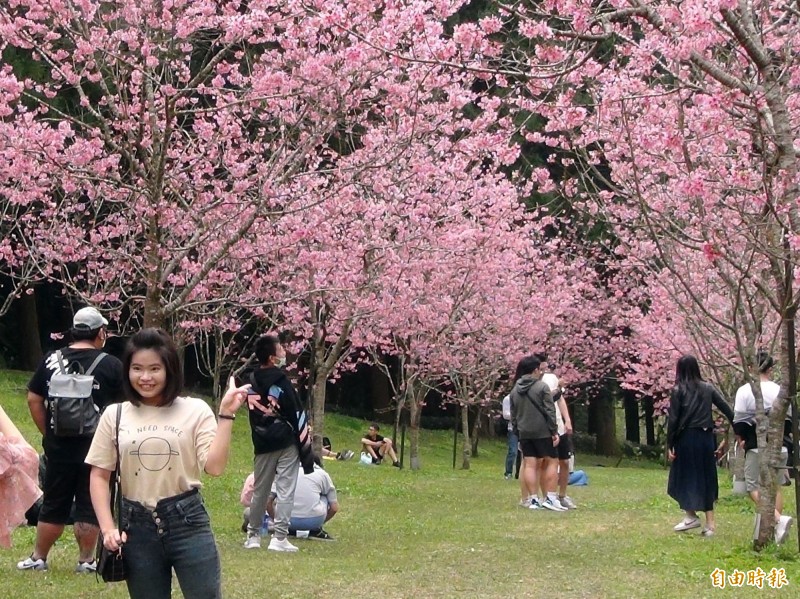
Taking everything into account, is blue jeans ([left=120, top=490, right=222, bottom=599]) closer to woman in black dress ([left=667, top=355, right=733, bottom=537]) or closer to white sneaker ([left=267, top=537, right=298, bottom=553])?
white sneaker ([left=267, top=537, right=298, bottom=553])

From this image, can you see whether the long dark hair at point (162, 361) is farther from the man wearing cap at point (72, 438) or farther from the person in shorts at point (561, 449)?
the person in shorts at point (561, 449)

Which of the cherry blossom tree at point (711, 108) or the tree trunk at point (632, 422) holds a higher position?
the cherry blossom tree at point (711, 108)

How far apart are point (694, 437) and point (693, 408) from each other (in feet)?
0.90

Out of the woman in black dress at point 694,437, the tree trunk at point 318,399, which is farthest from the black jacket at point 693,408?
the tree trunk at point 318,399

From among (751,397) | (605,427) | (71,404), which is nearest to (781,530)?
(751,397)

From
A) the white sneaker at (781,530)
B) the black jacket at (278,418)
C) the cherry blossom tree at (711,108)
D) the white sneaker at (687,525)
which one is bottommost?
the white sneaker at (687,525)

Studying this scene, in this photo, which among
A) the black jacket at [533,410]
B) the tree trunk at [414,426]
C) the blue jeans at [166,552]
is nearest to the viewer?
the blue jeans at [166,552]

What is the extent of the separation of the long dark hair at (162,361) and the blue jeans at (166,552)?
0.40 meters

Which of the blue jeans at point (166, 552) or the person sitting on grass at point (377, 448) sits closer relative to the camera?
the blue jeans at point (166, 552)

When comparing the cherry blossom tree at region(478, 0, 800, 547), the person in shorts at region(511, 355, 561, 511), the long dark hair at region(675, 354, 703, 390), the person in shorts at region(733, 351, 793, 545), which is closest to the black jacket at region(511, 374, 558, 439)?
the person in shorts at region(511, 355, 561, 511)

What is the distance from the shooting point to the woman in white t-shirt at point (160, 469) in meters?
4.29

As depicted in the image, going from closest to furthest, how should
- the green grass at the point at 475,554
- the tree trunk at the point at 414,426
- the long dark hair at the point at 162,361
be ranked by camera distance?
the long dark hair at the point at 162,361
the green grass at the point at 475,554
the tree trunk at the point at 414,426

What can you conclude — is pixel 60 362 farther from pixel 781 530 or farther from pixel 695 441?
pixel 695 441

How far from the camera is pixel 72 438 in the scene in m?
6.98
